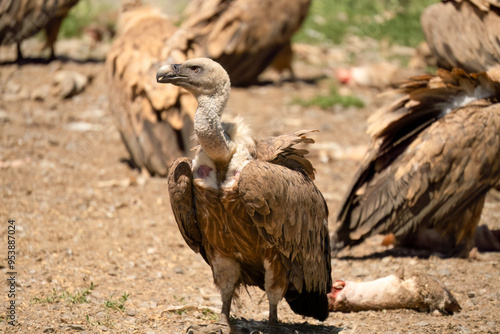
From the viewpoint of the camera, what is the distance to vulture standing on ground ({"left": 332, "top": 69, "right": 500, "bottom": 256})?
5125mm

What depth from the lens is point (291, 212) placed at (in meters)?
3.56

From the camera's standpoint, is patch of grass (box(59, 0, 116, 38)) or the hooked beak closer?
the hooked beak

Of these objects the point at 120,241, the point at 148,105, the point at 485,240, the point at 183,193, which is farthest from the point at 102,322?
the point at 485,240

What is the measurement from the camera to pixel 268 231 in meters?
3.48

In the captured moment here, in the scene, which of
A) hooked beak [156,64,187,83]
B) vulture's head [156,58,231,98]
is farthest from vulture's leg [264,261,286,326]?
hooked beak [156,64,187,83]

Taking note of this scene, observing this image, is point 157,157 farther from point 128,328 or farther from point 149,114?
point 128,328

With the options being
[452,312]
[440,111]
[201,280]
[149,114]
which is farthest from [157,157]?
[452,312]

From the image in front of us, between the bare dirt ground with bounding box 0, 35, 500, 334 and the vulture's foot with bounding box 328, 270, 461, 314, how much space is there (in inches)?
2.4

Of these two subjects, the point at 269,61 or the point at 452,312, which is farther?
the point at 269,61

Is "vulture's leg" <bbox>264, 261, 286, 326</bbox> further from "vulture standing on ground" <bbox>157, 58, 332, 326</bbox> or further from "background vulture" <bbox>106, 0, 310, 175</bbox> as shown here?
"background vulture" <bbox>106, 0, 310, 175</bbox>

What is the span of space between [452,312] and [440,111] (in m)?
1.72

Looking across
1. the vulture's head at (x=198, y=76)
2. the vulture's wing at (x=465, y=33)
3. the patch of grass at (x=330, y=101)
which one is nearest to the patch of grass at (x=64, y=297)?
the vulture's head at (x=198, y=76)

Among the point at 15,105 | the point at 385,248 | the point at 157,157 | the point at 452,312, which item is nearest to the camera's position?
the point at 452,312

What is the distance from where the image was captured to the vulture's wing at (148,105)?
6625 millimetres
